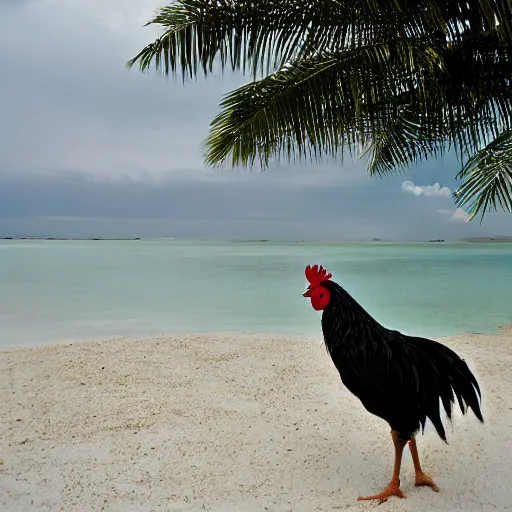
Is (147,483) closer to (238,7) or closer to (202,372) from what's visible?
(202,372)

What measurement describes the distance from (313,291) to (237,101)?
267 centimetres

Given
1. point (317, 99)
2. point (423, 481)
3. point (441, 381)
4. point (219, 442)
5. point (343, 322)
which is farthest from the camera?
point (317, 99)

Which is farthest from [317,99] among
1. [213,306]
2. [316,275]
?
[213,306]

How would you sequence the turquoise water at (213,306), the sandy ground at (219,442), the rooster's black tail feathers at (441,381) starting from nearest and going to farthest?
1. the rooster's black tail feathers at (441,381)
2. the sandy ground at (219,442)
3. the turquoise water at (213,306)

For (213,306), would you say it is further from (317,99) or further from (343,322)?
(343,322)

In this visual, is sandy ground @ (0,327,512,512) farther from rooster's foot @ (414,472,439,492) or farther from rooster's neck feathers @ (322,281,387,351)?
rooster's neck feathers @ (322,281,387,351)

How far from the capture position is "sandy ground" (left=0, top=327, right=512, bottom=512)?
259cm

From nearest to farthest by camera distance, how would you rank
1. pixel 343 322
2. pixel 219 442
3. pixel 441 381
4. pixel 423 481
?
pixel 343 322 → pixel 441 381 → pixel 423 481 → pixel 219 442

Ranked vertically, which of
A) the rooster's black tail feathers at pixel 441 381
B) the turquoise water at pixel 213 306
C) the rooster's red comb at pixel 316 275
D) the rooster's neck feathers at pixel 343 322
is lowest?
the turquoise water at pixel 213 306

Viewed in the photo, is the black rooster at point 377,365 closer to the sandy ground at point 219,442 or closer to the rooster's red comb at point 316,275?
the rooster's red comb at point 316,275

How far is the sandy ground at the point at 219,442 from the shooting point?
8.48ft

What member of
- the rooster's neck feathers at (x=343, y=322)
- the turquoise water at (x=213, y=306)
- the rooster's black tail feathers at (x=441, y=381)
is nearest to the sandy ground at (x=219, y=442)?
the rooster's black tail feathers at (x=441, y=381)

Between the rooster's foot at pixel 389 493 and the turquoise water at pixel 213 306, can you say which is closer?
the rooster's foot at pixel 389 493

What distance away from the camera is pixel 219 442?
10.7ft
